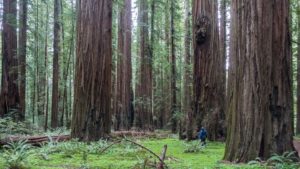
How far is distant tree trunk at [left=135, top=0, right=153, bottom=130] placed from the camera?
20984mm

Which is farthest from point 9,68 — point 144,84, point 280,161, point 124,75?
point 280,161

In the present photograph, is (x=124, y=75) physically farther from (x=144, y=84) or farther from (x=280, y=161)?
(x=280, y=161)

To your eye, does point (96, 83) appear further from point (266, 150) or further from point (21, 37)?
point (21, 37)

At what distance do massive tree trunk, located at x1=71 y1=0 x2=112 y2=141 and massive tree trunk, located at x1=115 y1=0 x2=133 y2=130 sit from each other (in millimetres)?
11683

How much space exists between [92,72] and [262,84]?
14.7 feet

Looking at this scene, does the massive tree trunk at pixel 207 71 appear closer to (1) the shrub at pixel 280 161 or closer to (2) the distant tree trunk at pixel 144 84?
(1) the shrub at pixel 280 161

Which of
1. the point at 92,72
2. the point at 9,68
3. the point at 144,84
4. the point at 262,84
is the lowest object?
the point at 262,84

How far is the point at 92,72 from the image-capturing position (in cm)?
864

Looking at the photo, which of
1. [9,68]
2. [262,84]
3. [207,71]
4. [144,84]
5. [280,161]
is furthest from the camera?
[144,84]

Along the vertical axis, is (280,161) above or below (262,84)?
below

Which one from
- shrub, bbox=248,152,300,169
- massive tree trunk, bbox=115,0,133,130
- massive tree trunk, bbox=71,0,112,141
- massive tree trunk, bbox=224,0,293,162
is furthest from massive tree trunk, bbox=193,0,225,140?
massive tree trunk, bbox=115,0,133,130

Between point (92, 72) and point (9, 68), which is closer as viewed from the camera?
point (92, 72)

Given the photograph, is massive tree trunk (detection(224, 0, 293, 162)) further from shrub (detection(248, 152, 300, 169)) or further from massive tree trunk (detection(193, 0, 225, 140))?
massive tree trunk (detection(193, 0, 225, 140))

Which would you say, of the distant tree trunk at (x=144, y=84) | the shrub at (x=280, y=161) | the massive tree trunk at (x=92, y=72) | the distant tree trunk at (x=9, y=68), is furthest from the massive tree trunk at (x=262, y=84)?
the distant tree trunk at (x=144, y=84)
